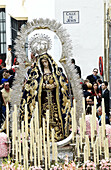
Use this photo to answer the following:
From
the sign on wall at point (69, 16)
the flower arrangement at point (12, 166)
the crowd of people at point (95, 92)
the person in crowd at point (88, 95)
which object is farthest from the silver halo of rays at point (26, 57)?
the sign on wall at point (69, 16)

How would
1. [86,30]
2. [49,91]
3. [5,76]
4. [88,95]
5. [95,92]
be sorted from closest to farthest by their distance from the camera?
1. [49,91]
2. [88,95]
3. [95,92]
4. [5,76]
5. [86,30]

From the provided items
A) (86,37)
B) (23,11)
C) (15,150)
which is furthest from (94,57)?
(15,150)

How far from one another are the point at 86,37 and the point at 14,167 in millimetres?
11076

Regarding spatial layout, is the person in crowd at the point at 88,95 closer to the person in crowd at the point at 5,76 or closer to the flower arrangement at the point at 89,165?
the person in crowd at the point at 5,76

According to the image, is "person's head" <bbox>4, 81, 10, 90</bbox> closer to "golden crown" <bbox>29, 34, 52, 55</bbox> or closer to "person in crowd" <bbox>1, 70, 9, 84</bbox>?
"person in crowd" <bbox>1, 70, 9, 84</bbox>

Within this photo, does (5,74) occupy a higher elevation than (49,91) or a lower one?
higher

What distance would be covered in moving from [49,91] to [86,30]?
8.35 meters

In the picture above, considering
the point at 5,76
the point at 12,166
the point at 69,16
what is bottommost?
the point at 12,166

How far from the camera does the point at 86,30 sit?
1881 centimetres

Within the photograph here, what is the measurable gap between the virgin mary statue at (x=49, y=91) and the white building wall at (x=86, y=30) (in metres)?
8.03

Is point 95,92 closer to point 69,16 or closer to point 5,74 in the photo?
point 5,74

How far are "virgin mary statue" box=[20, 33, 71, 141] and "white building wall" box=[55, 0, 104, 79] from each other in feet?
26.4

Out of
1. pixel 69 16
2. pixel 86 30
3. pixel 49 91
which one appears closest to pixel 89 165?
pixel 49 91

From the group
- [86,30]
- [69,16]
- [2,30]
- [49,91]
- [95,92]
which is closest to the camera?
[49,91]
